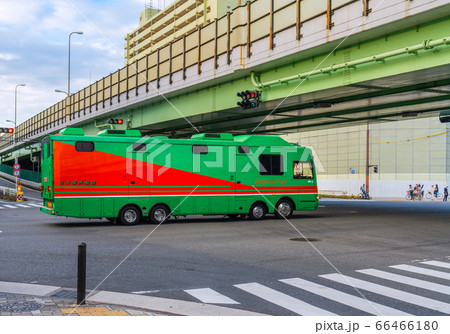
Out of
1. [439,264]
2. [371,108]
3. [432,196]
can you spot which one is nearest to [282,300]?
[439,264]

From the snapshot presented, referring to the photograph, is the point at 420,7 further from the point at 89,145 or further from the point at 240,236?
the point at 89,145

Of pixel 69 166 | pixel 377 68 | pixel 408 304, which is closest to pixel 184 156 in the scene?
pixel 69 166

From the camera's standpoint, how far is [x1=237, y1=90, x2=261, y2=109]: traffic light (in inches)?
839

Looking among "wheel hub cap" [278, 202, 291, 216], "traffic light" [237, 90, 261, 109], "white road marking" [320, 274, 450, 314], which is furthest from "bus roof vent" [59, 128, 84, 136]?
"white road marking" [320, 274, 450, 314]

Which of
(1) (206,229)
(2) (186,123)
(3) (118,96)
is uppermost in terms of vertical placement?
(3) (118,96)

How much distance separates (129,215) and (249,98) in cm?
738

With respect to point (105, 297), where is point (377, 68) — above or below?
above

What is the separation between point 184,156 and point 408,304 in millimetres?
13850

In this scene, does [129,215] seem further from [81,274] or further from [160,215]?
[81,274]

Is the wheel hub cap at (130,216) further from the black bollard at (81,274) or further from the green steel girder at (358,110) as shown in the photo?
the green steel girder at (358,110)

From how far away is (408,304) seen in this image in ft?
22.5

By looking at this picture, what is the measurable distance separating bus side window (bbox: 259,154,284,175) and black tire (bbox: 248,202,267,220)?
1.42 metres

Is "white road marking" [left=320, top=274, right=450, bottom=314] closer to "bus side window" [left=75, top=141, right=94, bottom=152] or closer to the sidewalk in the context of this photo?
the sidewalk

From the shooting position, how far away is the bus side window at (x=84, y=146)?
58.3 feet
